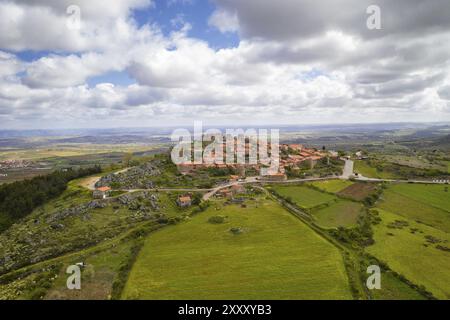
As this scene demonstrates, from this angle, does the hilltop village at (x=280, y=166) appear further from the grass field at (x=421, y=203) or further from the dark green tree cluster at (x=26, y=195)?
the dark green tree cluster at (x=26, y=195)

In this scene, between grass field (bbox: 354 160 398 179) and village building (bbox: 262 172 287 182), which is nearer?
village building (bbox: 262 172 287 182)

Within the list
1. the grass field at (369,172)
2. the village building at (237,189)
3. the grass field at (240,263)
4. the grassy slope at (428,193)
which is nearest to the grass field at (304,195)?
the village building at (237,189)

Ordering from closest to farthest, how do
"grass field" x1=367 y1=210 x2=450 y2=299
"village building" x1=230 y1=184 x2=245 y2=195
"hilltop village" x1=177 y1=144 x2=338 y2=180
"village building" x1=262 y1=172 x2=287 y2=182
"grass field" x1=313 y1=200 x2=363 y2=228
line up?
"grass field" x1=367 y1=210 x2=450 y2=299 < "grass field" x1=313 y1=200 x2=363 y2=228 < "village building" x1=230 y1=184 x2=245 y2=195 < "village building" x1=262 y1=172 x2=287 y2=182 < "hilltop village" x1=177 y1=144 x2=338 y2=180

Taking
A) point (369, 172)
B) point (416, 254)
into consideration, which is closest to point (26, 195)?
point (416, 254)

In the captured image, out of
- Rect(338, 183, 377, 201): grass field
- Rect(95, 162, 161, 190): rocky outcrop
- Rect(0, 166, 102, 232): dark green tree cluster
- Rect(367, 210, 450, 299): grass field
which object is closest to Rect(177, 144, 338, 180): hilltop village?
Rect(95, 162, 161, 190): rocky outcrop

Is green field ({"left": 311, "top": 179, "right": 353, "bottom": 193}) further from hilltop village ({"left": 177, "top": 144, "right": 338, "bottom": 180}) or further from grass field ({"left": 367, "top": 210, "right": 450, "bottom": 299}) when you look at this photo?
grass field ({"left": 367, "top": 210, "right": 450, "bottom": 299})
